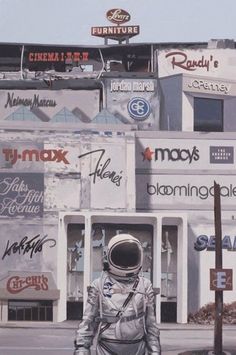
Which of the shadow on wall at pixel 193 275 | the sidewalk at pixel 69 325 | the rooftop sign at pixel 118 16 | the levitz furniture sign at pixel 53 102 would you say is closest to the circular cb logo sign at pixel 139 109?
the levitz furniture sign at pixel 53 102

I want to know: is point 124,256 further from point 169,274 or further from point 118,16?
point 118,16

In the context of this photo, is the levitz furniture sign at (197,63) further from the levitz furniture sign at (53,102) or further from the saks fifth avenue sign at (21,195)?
the saks fifth avenue sign at (21,195)

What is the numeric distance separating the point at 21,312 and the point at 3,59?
2585 cm

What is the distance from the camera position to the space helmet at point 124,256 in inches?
247

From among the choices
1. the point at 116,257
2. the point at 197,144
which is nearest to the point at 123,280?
the point at 116,257

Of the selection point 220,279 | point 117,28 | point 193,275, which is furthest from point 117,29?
point 220,279

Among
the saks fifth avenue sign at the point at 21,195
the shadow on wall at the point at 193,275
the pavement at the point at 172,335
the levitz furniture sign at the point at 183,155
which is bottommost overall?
the pavement at the point at 172,335

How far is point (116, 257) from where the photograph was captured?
6.29 meters

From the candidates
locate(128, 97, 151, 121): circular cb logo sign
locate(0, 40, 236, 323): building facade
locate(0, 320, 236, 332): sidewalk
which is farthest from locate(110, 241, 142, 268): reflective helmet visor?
locate(128, 97, 151, 121): circular cb logo sign

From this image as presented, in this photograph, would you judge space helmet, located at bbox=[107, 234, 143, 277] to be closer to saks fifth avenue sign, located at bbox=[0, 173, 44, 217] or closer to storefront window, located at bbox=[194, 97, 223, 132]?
Result: saks fifth avenue sign, located at bbox=[0, 173, 44, 217]

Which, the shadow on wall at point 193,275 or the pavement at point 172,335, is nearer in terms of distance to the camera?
the pavement at point 172,335

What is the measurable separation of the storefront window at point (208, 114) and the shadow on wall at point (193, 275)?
10.9 metres

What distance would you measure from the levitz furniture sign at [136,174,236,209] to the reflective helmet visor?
28425 mm

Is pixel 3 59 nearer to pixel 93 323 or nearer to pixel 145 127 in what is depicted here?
pixel 145 127
